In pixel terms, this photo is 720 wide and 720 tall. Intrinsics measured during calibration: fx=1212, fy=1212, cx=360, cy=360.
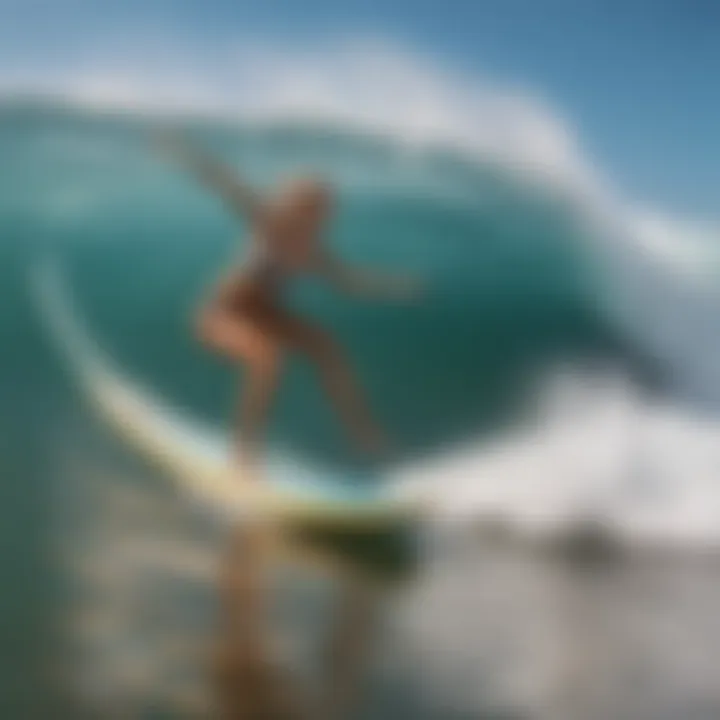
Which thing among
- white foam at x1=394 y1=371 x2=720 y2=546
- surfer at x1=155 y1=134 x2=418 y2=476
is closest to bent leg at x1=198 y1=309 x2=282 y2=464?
surfer at x1=155 y1=134 x2=418 y2=476

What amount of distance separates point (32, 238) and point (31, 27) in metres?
0.20

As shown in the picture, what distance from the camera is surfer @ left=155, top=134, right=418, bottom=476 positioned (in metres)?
1.08

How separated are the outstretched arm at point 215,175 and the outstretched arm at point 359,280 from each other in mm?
80

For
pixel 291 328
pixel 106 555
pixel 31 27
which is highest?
pixel 31 27

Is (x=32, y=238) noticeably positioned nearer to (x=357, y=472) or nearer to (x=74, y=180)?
(x=74, y=180)

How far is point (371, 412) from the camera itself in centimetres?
109

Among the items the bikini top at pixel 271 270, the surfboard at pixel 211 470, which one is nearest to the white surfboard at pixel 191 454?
the surfboard at pixel 211 470

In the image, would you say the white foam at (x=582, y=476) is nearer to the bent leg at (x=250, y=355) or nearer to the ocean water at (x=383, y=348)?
the ocean water at (x=383, y=348)

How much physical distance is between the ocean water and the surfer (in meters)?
0.01

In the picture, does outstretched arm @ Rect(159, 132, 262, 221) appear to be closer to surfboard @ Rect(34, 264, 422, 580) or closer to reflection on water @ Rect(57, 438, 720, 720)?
surfboard @ Rect(34, 264, 422, 580)

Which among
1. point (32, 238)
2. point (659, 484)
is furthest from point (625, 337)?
point (32, 238)

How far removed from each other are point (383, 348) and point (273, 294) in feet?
0.36

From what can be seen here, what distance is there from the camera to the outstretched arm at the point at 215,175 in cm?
111

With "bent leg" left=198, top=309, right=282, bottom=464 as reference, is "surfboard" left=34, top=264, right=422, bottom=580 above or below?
below
